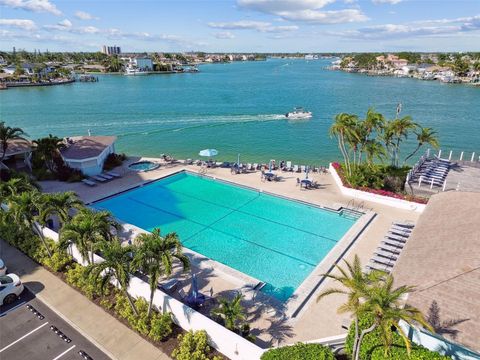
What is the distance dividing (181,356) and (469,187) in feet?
72.1

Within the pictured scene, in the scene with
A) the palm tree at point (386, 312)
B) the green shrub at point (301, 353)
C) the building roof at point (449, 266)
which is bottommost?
the green shrub at point (301, 353)

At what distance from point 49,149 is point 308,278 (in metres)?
22.7

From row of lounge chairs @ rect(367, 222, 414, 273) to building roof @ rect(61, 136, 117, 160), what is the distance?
22360 mm

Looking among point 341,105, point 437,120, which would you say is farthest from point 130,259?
point 341,105

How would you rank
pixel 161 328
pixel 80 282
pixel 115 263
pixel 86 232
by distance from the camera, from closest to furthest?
Answer: 1. pixel 115 263
2. pixel 161 328
3. pixel 86 232
4. pixel 80 282

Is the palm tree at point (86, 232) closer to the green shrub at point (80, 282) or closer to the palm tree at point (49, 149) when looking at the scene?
the green shrub at point (80, 282)

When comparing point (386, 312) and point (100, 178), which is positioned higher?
point (386, 312)

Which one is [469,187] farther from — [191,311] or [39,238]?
[39,238]

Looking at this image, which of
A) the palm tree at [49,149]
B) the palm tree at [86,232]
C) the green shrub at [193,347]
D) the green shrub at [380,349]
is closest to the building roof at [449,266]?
the green shrub at [380,349]

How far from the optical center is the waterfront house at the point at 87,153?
1023 inches

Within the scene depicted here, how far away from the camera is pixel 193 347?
35.1 feet

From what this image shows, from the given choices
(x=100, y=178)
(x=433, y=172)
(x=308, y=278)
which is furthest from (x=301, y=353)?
(x=100, y=178)

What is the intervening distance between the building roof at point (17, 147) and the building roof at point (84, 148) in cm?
265

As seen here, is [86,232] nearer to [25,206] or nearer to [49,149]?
[25,206]
